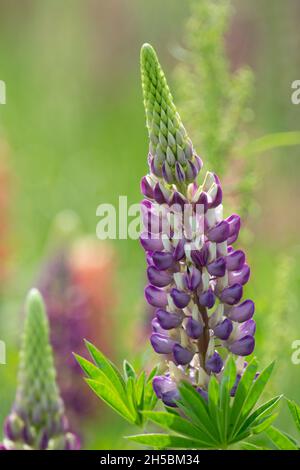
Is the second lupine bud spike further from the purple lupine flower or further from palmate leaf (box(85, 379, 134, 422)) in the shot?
the purple lupine flower

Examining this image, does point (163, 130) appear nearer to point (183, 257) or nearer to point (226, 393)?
point (183, 257)

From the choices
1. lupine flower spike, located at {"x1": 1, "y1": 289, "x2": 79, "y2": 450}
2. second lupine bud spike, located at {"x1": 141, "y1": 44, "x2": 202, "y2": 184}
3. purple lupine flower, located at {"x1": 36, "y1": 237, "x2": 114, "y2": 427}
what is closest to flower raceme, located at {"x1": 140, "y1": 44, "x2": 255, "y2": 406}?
second lupine bud spike, located at {"x1": 141, "y1": 44, "x2": 202, "y2": 184}

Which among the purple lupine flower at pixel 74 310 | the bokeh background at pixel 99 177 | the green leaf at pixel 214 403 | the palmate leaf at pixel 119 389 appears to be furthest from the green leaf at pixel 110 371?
the purple lupine flower at pixel 74 310

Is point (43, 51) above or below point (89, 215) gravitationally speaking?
above

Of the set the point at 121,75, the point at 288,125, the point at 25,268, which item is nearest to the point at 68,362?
the point at 288,125

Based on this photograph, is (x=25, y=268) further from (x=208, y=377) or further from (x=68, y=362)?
(x=208, y=377)

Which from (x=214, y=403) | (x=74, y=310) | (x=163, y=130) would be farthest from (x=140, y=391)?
(x=74, y=310)
